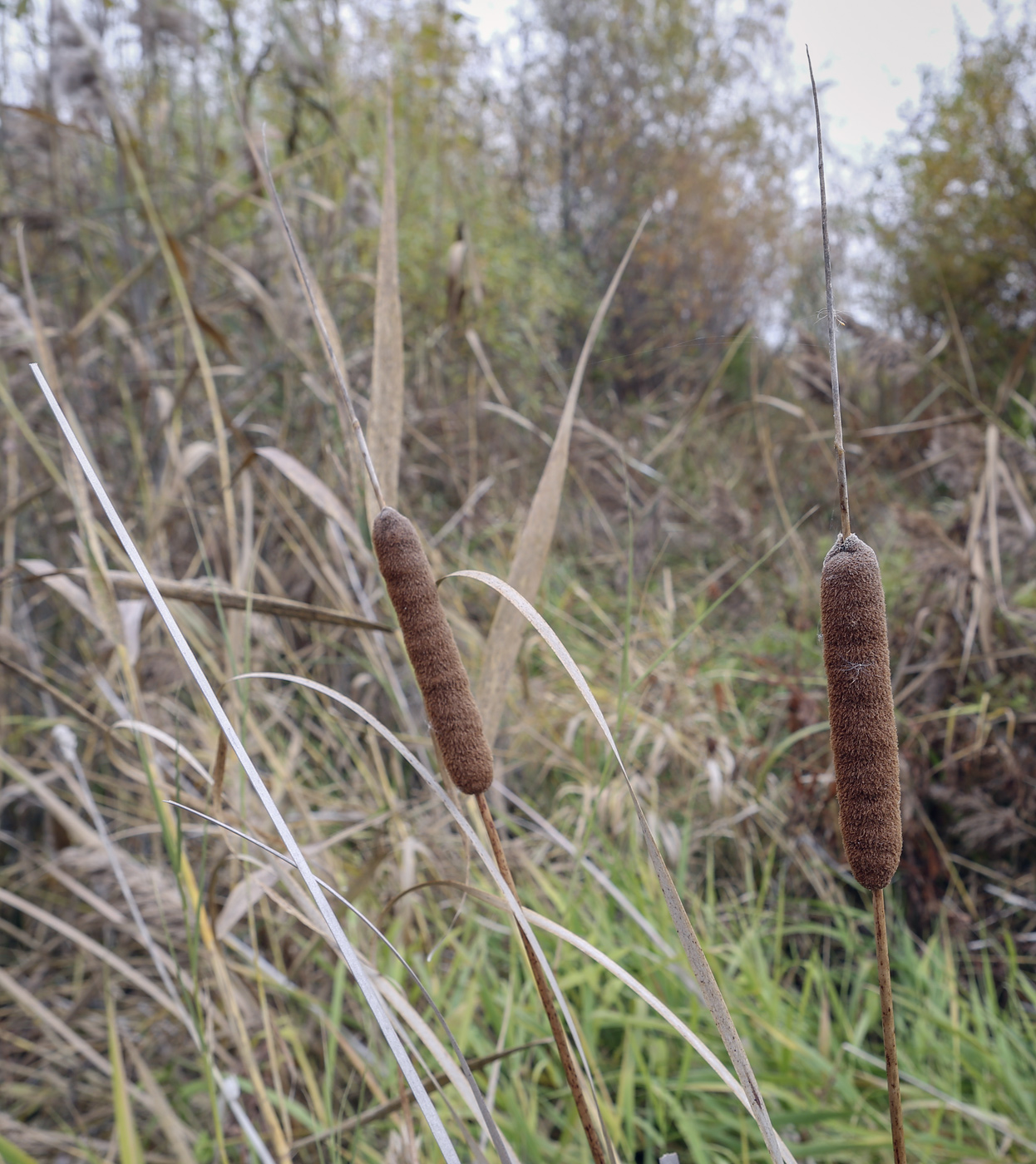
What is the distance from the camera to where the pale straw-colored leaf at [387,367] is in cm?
72

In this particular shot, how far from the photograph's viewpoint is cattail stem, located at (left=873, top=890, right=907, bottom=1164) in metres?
0.41

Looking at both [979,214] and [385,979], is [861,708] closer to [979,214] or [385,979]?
[385,979]

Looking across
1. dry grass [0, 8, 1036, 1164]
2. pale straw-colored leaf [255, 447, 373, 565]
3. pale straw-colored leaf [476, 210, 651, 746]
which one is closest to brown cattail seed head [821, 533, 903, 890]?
dry grass [0, 8, 1036, 1164]

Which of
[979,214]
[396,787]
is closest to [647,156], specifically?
[979,214]

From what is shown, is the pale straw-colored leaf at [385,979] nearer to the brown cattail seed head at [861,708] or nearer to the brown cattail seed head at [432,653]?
the brown cattail seed head at [432,653]

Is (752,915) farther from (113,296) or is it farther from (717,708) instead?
(113,296)

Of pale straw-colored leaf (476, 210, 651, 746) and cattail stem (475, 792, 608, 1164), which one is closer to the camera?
cattail stem (475, 792, 608, 1164)

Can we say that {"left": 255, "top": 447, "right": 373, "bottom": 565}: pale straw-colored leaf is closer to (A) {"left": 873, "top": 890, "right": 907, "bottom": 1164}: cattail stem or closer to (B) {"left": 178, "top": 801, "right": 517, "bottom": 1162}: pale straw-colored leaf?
(B) {"left": 178, "top": 801, "right": 517, "bottom": 1162}: pale straw-colored leaf

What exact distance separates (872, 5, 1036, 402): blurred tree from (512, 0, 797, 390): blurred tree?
200cm

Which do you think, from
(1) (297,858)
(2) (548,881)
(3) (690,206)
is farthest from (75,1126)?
(3) (690,206)

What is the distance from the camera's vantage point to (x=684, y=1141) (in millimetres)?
1264

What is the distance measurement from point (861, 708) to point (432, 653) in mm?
237

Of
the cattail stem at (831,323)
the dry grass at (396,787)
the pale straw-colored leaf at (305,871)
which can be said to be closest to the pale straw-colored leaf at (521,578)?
the dry grass at (396,787)

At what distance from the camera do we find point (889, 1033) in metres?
0.43
